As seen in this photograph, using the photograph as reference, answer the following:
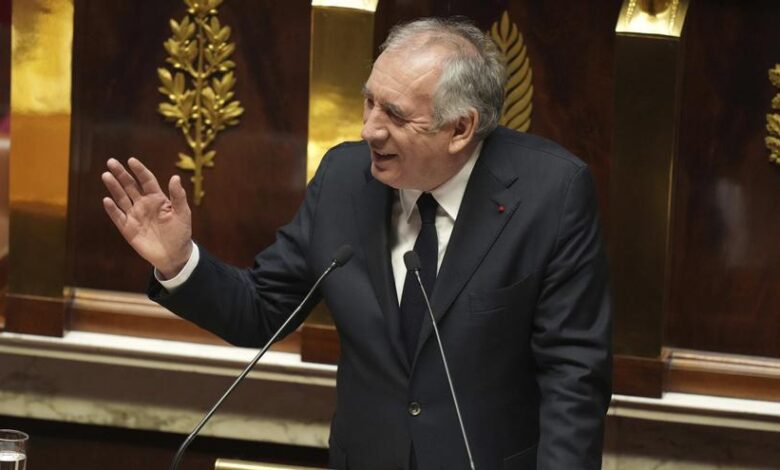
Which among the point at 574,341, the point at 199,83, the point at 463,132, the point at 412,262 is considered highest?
the point at 199,83

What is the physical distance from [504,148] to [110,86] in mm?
1475

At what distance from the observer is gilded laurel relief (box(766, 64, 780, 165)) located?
3.39m

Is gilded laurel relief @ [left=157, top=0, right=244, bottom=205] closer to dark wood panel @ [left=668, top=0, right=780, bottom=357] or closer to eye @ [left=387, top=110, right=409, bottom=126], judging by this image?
dark wood panel @ [left=668, top=0, right=780, bottom=357]

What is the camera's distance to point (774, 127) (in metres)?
3.40

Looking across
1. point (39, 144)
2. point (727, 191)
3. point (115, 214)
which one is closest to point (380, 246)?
point (115, 214)

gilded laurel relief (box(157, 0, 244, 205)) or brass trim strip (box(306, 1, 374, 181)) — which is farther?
gilded laurel relief (box(157, 0, 244, 205))

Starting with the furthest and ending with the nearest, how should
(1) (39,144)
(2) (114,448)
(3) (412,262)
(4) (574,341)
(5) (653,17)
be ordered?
(2) (114,448) < (1) (39,144) < (5) (653,17) < (4) (574,341) < (3) (412,262)

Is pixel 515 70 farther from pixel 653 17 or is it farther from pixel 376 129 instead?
pixel 376 129

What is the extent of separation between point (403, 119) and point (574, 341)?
0.46 metres

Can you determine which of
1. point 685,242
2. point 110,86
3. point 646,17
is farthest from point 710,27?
point 110,86

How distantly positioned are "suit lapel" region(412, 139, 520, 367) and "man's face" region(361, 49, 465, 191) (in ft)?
0.31

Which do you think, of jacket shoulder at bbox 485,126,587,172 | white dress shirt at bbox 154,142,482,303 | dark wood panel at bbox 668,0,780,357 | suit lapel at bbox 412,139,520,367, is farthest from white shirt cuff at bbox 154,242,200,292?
dark wood panel at bbox 668,0,780,357

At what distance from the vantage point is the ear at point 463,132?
250 cm

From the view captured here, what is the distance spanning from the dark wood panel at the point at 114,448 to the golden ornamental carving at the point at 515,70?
102 centimetres
